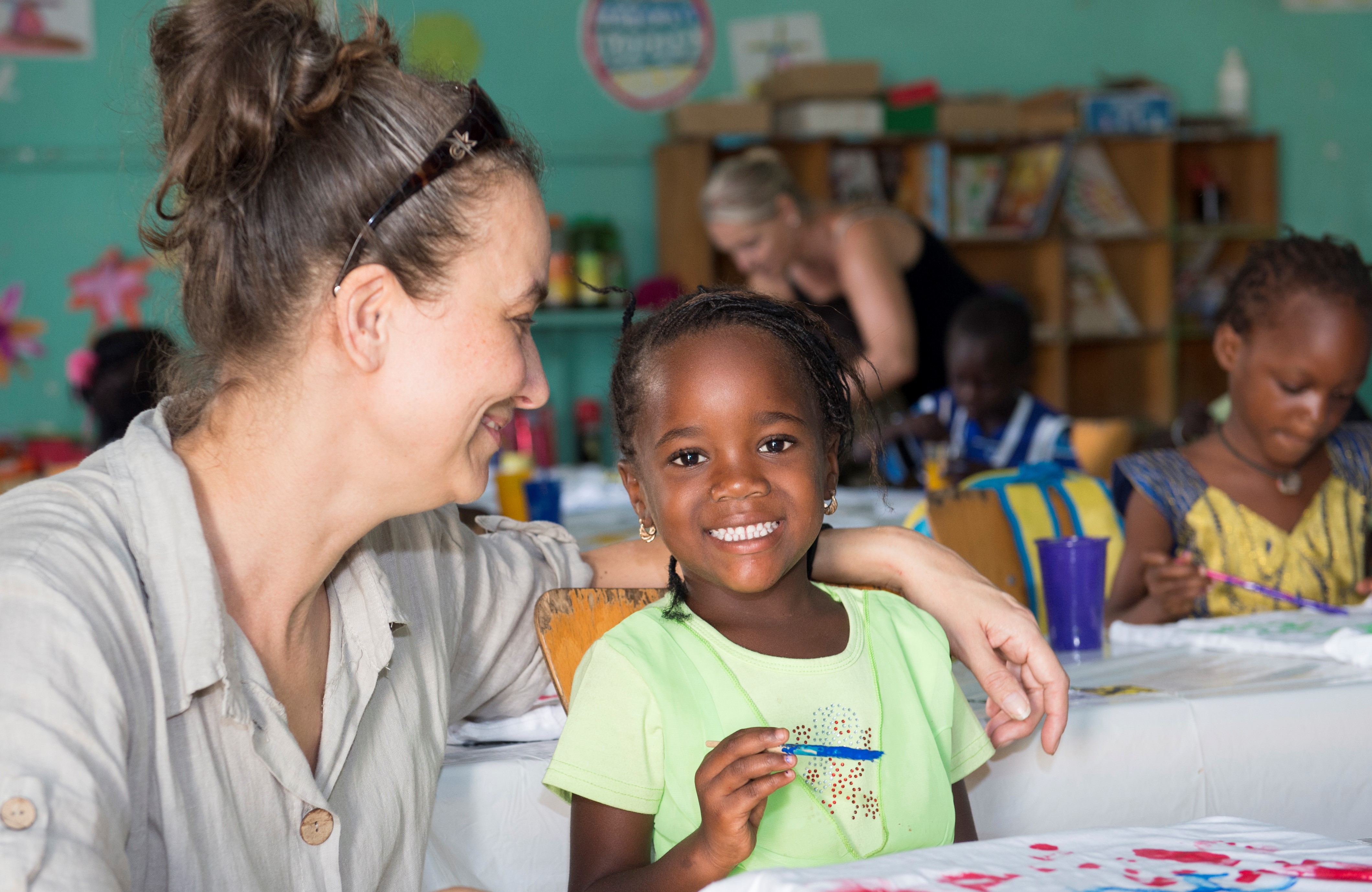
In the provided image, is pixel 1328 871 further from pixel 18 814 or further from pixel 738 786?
pixel 18 814

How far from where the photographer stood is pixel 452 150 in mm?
1047

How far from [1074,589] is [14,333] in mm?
4793

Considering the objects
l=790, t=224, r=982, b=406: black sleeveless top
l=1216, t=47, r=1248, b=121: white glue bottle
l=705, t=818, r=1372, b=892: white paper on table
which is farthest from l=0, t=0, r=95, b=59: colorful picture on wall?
l=705, t=818, r=1372, b=892: white paper on table

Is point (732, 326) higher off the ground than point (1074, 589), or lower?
higher

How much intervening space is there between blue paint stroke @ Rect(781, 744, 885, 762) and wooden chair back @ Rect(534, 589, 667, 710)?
27 cm

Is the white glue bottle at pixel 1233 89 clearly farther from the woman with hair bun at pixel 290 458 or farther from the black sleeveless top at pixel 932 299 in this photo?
the woman with hair bun at pixel 290 458

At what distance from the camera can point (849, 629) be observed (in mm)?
1221

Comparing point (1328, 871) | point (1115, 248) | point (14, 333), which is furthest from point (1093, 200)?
point (1328, 871)

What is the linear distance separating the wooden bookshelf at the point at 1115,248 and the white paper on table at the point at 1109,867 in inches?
172

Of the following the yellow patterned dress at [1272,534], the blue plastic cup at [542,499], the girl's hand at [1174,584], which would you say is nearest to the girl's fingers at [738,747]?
the girl's hand at [1174,584]

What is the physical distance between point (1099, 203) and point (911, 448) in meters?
2.59

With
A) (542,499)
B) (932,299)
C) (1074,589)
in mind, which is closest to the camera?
(1074,589)

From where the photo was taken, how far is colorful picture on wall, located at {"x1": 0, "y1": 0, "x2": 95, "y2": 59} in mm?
4965

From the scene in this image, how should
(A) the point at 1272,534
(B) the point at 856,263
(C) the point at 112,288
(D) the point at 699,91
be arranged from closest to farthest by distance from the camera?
(A) the point at 1272,534, (B) the point at 856,263, (C) the point at 112,288, (D) the point at 699,91
